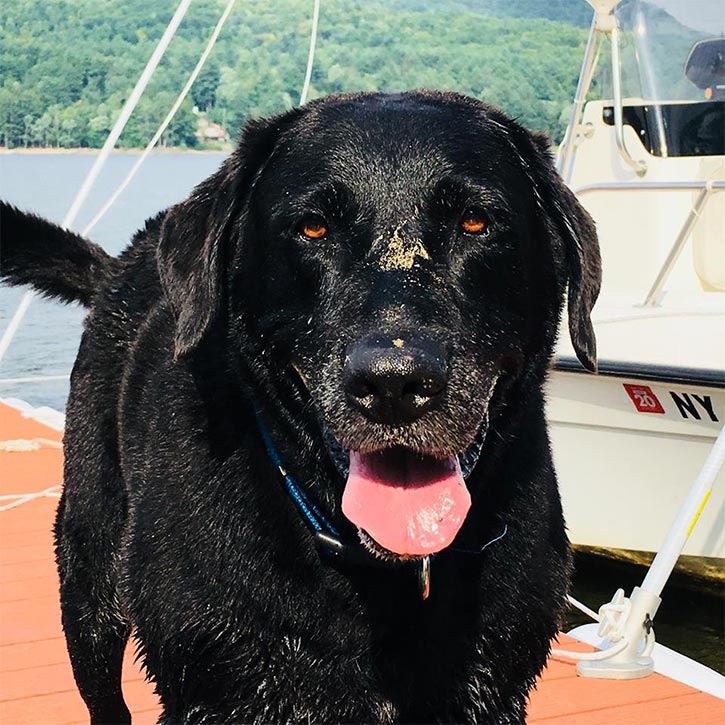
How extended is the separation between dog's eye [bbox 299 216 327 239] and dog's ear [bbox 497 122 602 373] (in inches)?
18.1

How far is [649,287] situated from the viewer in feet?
20.2

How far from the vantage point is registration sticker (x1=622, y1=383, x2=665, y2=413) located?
5.45 m

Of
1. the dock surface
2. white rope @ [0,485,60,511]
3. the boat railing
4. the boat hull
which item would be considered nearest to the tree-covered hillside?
the boat railing

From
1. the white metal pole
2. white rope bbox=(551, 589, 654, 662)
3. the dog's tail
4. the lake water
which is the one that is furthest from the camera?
the lake water

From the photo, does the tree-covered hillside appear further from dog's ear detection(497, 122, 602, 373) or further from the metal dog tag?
the metal dog tag

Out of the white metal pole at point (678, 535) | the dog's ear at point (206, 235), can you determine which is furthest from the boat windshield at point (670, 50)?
the dog's ear at point (206, 235)

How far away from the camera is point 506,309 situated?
6.80ft

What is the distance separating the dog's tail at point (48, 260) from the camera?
10.7 feet

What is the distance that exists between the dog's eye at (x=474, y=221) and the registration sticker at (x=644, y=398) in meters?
3.58

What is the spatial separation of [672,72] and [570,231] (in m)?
5.02

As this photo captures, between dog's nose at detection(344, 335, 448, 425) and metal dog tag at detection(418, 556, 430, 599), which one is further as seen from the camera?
metal dog tag at detection(418, 556, 430, 599)

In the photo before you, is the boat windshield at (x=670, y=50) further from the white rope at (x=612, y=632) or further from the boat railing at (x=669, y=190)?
the white rope at (x=612, y=632)

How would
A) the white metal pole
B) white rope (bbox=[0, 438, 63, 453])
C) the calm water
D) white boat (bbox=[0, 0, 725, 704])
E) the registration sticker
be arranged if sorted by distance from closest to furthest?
the white metal pole → white boat (bbox=[0, 0, 725, 704]) → the registration sticker → the calm water → white rope (bbox=[0, 438, 63, 453])

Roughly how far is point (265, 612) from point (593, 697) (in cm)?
181
